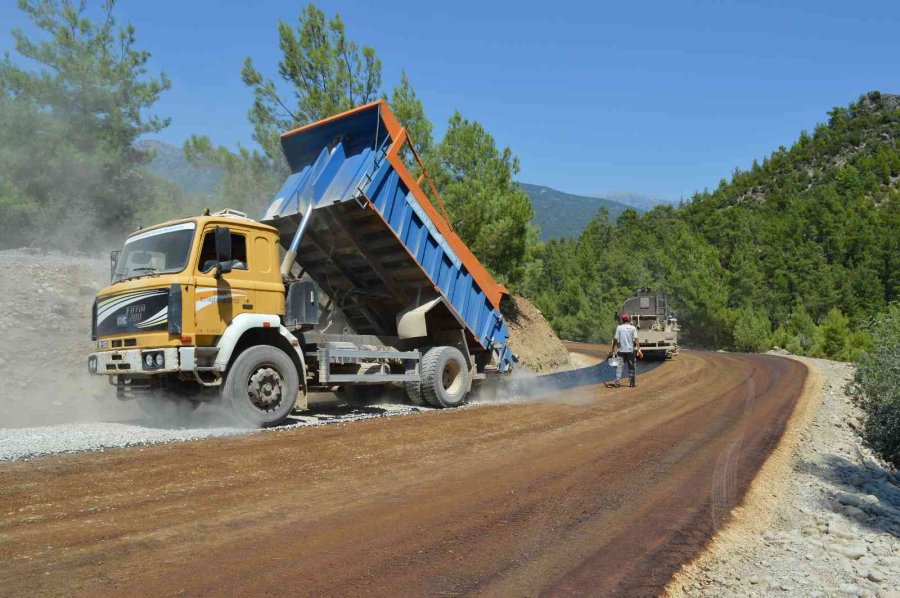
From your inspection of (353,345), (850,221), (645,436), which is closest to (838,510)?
(645,436)

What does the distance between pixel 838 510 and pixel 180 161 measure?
20752 millimetres

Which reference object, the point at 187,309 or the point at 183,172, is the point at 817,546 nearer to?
the point at 187,309

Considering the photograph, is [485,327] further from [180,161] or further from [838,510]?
[180,161]

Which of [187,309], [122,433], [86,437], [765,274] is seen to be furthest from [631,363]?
[765,274]

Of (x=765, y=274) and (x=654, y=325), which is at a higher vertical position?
(x=765, y=274)

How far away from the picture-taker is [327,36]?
17.0m

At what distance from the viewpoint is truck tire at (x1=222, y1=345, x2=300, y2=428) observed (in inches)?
307

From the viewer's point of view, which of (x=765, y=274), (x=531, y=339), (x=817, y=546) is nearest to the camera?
(x=817, y=546)

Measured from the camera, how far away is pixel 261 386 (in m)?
8.11

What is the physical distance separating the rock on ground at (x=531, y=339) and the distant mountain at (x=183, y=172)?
39.1 ft

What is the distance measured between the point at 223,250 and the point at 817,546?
6.81 metres

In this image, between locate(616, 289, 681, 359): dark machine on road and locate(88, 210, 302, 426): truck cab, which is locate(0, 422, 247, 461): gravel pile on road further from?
locate(616, 289, 681, 359): dark machine on road

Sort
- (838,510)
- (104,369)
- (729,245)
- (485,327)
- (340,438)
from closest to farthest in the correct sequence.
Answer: (838,510)
(340,438)
(104,369)
(485,327)
(729,245)

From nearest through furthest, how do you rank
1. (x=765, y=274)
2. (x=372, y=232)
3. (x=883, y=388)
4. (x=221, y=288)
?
(x=221, y=288), (x=372, y=232), (x=883, y=388), (x=765, y=274)
